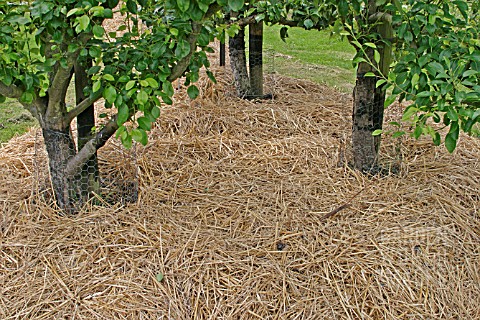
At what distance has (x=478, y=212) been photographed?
2635 mm

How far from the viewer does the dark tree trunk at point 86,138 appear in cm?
260

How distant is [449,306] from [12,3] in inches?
93.1

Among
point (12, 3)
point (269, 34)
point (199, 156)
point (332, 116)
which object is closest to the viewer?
point (12, 3)

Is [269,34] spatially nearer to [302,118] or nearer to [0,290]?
[302,118]

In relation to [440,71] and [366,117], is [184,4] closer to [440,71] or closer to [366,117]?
[440,71]

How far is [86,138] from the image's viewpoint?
8.71 feet

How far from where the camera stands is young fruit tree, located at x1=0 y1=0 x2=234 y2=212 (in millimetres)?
1871

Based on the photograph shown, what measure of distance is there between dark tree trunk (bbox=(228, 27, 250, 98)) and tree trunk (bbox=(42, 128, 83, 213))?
211cm

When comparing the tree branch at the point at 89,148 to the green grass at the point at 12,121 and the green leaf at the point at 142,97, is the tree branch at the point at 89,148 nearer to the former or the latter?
the green leaf at the point at 142,97

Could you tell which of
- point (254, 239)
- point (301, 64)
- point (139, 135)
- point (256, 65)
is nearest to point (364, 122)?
point (254, 239)

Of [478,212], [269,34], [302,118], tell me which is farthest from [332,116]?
[269,34]

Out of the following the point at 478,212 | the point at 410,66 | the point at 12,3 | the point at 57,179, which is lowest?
the point at 478,212

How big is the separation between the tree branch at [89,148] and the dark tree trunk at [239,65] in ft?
6.90

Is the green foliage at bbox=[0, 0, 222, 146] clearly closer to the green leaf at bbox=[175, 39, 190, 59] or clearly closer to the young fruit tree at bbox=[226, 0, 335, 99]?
the green leaf at bbox=[175, 39, 190, 59]
